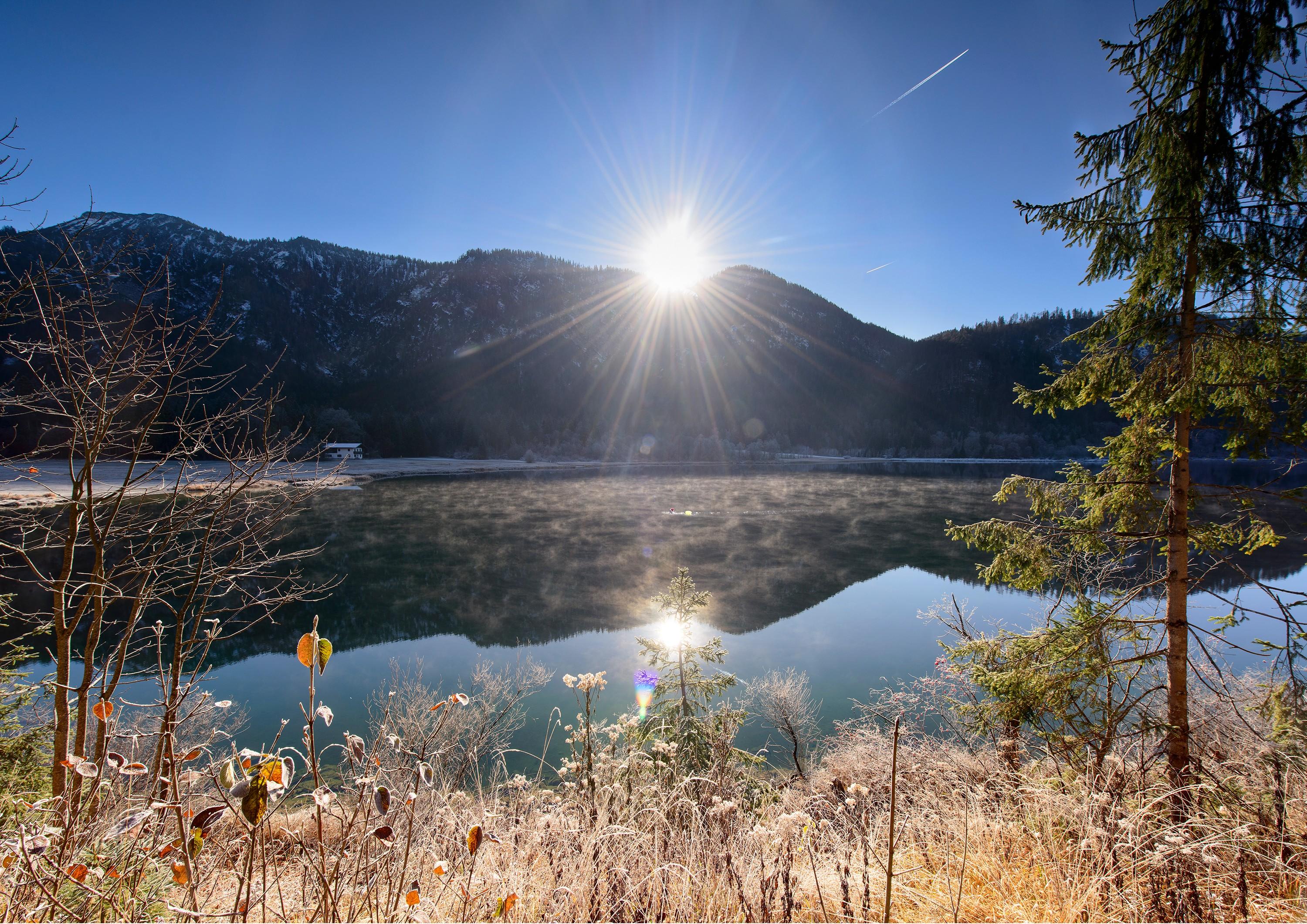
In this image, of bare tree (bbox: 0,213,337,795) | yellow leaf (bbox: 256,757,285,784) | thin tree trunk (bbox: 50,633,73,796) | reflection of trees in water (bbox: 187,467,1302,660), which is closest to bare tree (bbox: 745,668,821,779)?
reflection of trees in water (bbox: 187,467,1302,660)

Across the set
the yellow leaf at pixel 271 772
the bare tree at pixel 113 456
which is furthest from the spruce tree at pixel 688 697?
the yellow leaf at pixel 271 772

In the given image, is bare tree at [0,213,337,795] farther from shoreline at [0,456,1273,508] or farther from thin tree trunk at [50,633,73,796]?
shoreline at [0,456,1273,508]

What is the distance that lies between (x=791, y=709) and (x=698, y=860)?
7.30m

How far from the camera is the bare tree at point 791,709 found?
9453mm

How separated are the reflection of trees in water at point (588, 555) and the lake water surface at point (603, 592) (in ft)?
0.42

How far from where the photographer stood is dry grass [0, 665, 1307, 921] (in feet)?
6.43

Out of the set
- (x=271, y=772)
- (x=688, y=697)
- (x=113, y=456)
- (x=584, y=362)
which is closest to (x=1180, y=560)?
(x=271, y=772)

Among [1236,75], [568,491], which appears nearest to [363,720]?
[1236,75]

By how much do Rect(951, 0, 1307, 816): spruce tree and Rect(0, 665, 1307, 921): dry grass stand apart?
764 millimetres

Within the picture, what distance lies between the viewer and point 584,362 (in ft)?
445

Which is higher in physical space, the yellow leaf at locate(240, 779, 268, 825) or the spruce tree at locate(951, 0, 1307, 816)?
the spruce tree at locate(951, 0, 1307, 816)

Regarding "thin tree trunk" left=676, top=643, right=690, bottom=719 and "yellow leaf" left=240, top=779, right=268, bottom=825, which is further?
"thin tree trunk" left=676, top=643, right=690, bottom=719

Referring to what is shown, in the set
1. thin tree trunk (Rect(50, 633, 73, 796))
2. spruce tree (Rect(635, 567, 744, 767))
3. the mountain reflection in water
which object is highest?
thin tree trunk (Rect(50, 633, 73, 796))

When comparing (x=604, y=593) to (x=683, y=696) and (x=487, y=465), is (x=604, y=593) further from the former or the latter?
(x=487, y=465)
